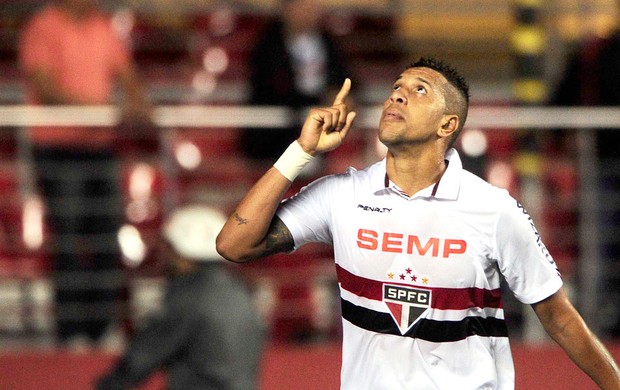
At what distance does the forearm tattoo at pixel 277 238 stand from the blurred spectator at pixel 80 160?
3.50 meters

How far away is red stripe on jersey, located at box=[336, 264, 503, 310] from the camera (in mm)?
4102

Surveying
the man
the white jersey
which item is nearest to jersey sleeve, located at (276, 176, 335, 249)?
the man

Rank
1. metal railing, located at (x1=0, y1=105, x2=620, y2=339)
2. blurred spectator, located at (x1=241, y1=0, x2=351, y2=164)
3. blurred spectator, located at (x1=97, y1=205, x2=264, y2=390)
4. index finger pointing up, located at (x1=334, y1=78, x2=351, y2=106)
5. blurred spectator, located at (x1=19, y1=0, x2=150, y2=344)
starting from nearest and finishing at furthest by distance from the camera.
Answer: index finger pointing up, located at (x1=334, y1=78, x2=351, y2=106)
blurred spectator, located at (x1=97, y1=205, x2=264, y2=390)
blurred spectator, located at (x1=19, y1=0, x2=150, y2=344)
metal railing, located at (x1=0, y1=105, x2=620, y2=339)
blurred spectator, located at (x1=241, y1=0, x2=351, y2=164)

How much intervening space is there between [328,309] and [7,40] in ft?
14.2

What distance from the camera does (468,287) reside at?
13.5 feet

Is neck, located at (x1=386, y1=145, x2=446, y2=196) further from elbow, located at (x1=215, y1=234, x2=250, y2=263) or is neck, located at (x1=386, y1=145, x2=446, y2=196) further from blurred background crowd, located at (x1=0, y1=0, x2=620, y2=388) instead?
blurred background crowd, located at (x1=0, y1=0, x2=620, y2=388)

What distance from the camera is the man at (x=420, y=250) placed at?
161 inches

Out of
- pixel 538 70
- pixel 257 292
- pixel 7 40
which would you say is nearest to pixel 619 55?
pixel 538 70

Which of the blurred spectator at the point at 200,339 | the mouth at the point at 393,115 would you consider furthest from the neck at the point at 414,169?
the blurred spectator at the point at 200,339

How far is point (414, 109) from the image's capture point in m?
4.18

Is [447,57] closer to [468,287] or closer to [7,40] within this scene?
[7,40]

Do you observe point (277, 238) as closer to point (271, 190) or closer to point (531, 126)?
point (271, 190)

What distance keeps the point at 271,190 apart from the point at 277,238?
180mm

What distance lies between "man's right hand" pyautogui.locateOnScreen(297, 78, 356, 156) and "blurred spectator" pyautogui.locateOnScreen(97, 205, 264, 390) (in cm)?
198
